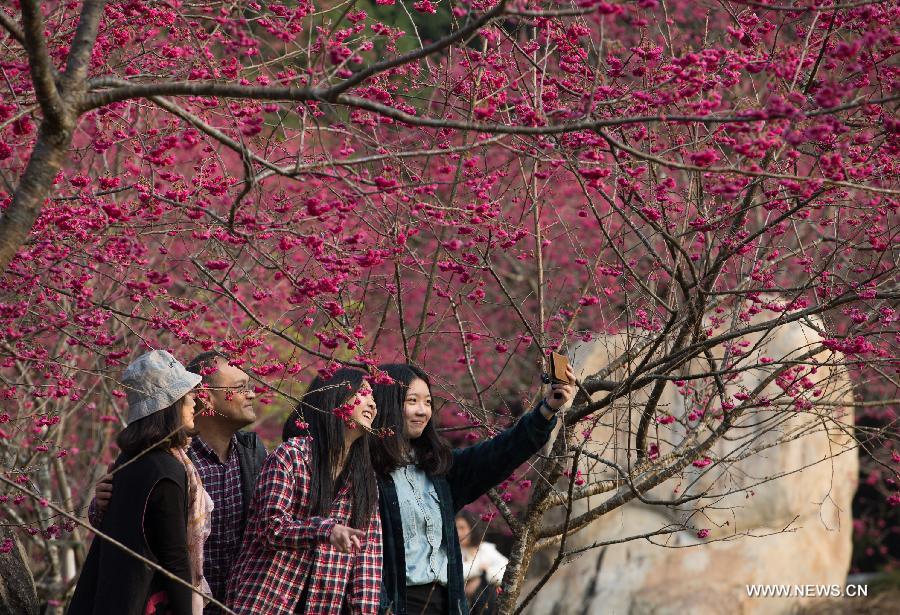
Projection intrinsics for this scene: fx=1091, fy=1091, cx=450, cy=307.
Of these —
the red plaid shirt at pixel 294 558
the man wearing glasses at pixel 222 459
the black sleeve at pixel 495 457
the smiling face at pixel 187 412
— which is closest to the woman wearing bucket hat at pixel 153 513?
the smiling face at pixel 187 412

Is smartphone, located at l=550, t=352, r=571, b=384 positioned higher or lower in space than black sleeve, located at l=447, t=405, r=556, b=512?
higher

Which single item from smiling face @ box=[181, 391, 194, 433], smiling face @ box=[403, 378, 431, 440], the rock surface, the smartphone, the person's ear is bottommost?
smiling face @ box=[181, 391, 194, 433]

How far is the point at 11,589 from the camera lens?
4836 mm

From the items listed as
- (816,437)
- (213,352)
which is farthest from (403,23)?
(213,352)

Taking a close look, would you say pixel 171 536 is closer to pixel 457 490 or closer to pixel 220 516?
pixel 220 516

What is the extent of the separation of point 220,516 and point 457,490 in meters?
0.90

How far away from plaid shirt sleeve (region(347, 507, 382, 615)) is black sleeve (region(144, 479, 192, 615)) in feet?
1.82

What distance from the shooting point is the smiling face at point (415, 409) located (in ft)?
13.3

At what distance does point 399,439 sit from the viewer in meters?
3.99

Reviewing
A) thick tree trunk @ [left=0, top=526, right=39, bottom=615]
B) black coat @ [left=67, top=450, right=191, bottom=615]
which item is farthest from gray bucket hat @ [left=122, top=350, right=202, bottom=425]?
thick tree trunk @ [left=0, top=526, right=39, bottom=615]

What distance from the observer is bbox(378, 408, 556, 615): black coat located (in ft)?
12.4

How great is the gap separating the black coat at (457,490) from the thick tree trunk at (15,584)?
2.00 meters

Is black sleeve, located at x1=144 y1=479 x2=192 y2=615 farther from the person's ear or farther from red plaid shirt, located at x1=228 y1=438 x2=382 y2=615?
the person's ear

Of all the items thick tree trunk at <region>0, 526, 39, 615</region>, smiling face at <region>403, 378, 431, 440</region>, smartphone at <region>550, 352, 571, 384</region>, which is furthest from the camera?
thick tree trunk at <region>0, 526, 39, 615</region>
